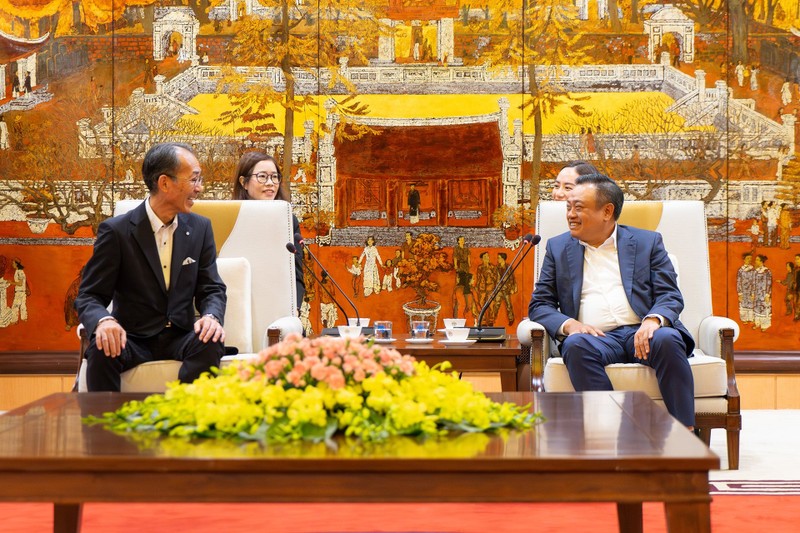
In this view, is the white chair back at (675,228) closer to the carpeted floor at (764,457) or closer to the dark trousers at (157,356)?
the carpeted floor at (764,457)

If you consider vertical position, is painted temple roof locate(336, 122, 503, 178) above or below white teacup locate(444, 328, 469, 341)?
above

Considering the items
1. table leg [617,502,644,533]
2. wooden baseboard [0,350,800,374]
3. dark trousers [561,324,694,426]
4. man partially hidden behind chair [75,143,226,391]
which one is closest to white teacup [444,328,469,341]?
dark trousers [561,324,694,426]

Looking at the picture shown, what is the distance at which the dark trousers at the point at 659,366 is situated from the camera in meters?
3.93

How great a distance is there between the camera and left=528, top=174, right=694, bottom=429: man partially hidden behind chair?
4145 mm

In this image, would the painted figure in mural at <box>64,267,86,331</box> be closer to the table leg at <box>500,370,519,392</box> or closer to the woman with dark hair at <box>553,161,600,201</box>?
the woman with dark hair at <box>553,161,600,201</box>

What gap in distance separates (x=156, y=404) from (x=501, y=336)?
2.39 meters

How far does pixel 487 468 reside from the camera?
1975 millimetres

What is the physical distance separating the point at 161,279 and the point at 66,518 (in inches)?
62.1

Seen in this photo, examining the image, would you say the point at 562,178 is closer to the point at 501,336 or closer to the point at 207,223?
the point at 501,336

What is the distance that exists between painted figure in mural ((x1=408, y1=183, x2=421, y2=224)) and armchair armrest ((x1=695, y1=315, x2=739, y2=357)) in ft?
8.02

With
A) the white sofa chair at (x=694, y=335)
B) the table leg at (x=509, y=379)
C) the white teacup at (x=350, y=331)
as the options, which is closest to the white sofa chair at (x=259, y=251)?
the white teacup at (x=350, y=331)

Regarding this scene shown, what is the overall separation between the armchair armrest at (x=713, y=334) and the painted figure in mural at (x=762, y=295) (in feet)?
6.77

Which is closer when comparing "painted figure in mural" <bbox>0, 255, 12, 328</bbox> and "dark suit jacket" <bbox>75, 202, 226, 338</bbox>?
"dark suit jacket" <bbox>75, 202, 226, 338</bbox>

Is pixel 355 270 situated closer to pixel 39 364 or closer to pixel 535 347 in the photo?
pixel 39 364
